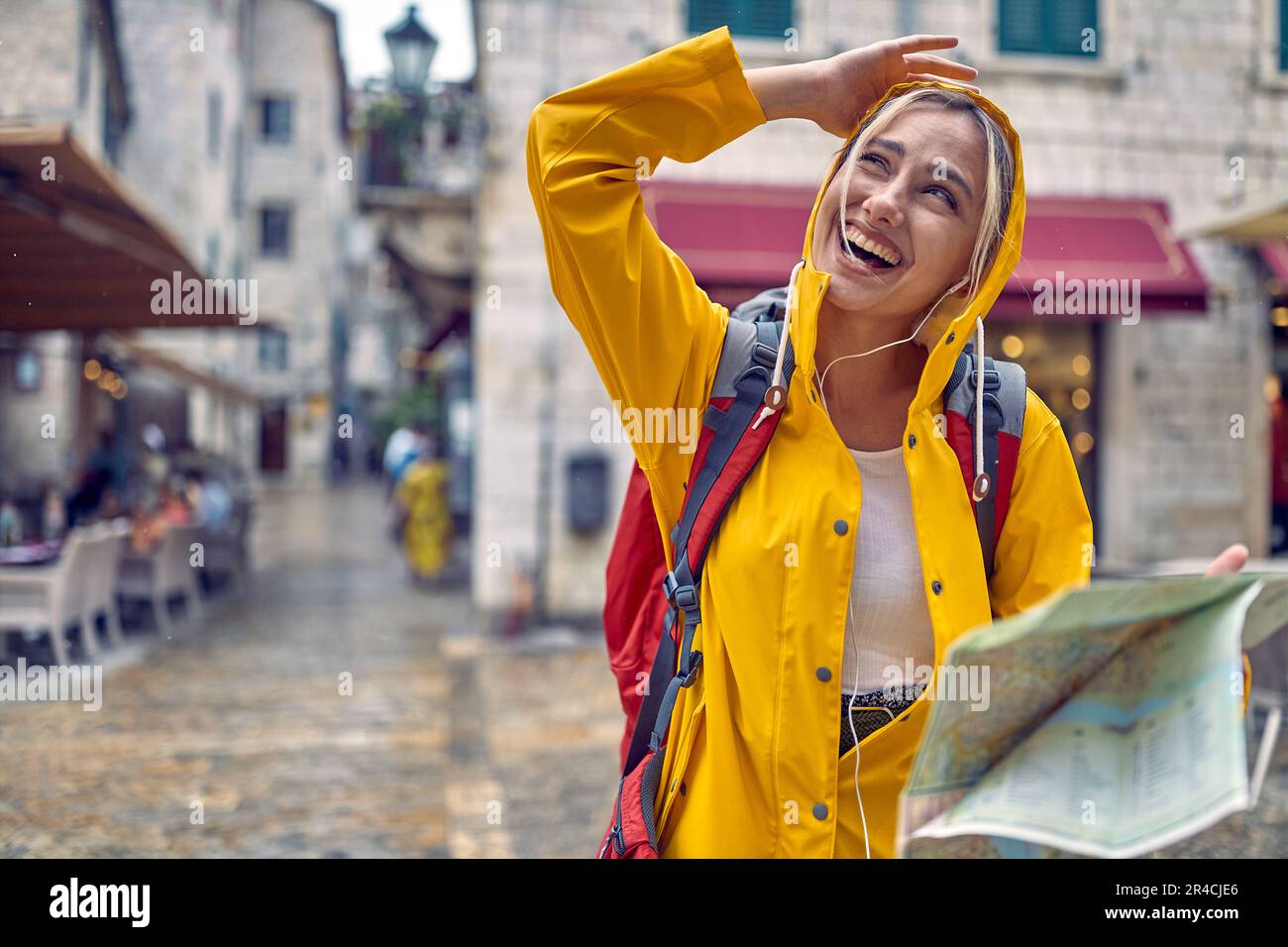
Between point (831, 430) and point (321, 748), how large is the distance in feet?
17.9

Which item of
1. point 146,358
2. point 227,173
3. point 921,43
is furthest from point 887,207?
point 227,173

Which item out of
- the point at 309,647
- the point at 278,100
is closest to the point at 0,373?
the point at 309,647

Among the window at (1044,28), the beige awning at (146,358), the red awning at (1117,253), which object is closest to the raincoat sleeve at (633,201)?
the red awning at (1117,253)

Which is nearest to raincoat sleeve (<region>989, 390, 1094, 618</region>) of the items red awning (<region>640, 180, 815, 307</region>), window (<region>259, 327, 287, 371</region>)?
red awning (<region>640, 180, 815, 307</region>)

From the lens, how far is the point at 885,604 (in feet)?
5.35

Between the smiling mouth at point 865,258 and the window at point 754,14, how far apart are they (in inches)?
310

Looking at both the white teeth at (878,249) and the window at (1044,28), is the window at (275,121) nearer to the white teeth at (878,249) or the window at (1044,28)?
the window at (1044,28)

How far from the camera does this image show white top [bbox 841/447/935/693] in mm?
1626

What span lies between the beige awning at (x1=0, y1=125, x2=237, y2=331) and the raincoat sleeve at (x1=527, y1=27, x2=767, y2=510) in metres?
4.46

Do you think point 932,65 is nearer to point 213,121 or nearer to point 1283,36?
point 1283,36

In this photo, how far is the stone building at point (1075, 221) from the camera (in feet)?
30.6

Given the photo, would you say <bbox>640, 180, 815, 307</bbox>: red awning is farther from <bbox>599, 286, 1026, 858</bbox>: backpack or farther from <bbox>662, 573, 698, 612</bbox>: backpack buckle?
<bbox>662, 573, 698, 612</bbox>: backpack buckle

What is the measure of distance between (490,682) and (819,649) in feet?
22.6

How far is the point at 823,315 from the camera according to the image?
1.75 m
